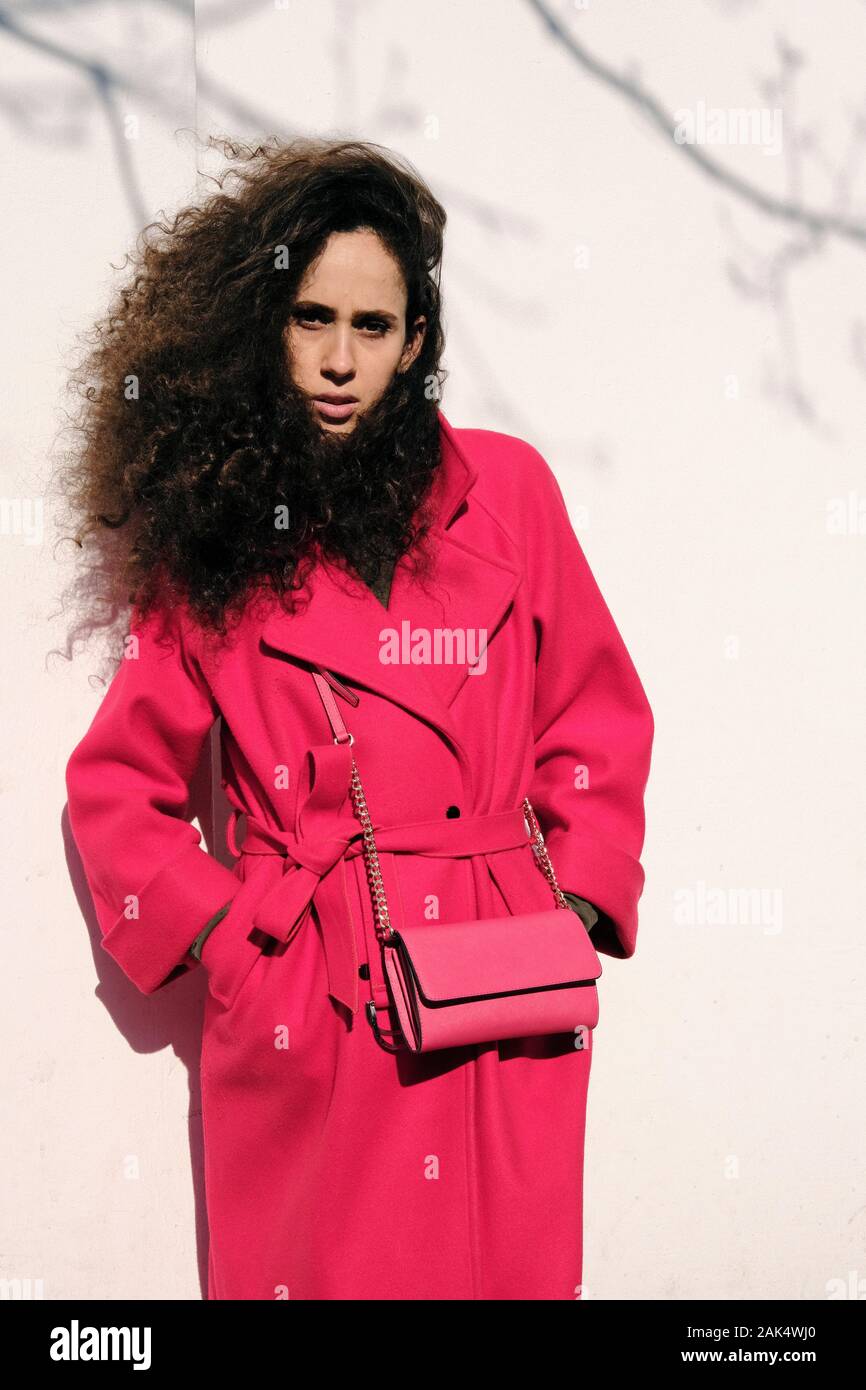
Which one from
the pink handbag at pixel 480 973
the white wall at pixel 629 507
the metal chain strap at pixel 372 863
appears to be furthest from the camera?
the white wall at pixel 629 507

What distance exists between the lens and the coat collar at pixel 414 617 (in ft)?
7.31

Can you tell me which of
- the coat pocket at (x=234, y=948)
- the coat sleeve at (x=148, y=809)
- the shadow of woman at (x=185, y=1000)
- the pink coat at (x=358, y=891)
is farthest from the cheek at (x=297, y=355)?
the coat pocket at (x=234, y=948)

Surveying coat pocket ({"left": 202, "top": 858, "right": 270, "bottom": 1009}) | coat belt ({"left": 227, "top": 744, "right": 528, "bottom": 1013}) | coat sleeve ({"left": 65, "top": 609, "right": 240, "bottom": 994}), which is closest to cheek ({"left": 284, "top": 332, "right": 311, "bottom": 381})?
coat sleeve ({"left": 65, "top": 609, "right": 240, "bottom": 994})

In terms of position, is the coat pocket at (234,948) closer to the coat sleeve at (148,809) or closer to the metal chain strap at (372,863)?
the coat sleeve at (148,809)

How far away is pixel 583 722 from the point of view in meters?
2.47

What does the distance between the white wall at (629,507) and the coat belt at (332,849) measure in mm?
596

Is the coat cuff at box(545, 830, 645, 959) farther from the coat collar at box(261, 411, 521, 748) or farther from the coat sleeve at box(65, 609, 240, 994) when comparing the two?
the coat sleeve at box(65, 609, 240, 994)

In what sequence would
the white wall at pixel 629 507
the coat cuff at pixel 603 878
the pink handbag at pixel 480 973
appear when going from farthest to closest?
the white wall at pixel 629 507, the coat cuff at pixel 603 878, the pink handbag at pixel 480 973

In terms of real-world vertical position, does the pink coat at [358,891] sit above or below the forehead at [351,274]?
below

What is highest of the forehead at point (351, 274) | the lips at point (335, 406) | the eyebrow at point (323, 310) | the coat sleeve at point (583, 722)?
the forehead at point (351, 274)

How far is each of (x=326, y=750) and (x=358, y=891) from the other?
0.24 meters

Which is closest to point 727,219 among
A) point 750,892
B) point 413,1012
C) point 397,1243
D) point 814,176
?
point 814,176

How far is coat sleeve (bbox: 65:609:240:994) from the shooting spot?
2264 millimetres

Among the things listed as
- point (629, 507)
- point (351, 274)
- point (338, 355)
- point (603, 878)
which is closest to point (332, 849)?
point (603, 878)
